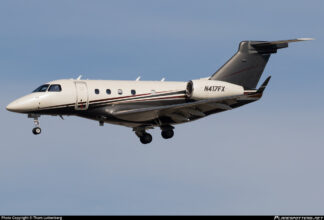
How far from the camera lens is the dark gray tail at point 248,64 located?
40125 mm

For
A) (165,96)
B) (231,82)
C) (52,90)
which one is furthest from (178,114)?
(52,90)

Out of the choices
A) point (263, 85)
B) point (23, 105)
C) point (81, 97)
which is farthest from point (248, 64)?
point (23, 105)

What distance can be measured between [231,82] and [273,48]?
2.79 m

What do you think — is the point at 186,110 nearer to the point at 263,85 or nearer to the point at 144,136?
the point at 144,136

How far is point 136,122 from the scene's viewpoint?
3822cm

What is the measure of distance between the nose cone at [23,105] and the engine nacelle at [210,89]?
7640 millimetres

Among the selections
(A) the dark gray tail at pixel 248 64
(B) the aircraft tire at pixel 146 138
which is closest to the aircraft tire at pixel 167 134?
(B) the aircraft tire at pixel 146 138

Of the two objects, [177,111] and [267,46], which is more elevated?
[267,46]

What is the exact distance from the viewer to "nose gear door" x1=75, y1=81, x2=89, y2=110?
36500 mm

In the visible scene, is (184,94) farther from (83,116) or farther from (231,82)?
(83,116)

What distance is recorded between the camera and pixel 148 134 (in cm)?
3922

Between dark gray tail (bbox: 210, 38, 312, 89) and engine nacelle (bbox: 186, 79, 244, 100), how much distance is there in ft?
2.13

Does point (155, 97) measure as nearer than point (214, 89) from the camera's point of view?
Yes

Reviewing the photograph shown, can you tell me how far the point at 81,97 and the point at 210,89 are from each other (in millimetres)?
6485
